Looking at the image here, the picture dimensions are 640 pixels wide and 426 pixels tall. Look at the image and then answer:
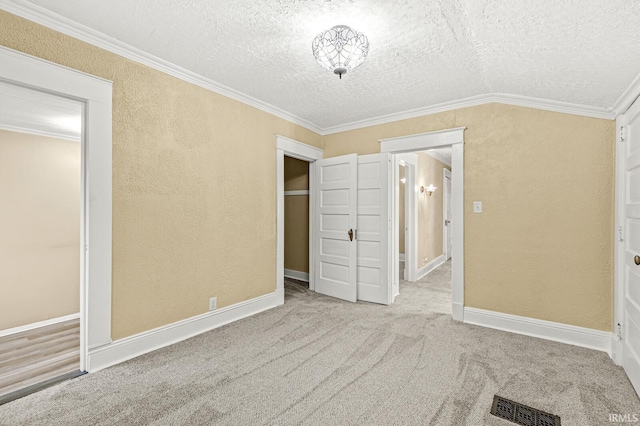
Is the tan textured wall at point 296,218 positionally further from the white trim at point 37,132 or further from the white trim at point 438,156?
the white trim at point 37,132

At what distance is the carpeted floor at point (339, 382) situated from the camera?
1.74 m

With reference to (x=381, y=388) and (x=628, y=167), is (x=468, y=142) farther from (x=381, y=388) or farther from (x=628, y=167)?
(x=381, y=388)

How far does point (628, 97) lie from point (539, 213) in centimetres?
114

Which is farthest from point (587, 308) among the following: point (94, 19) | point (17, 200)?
point (17, 200)

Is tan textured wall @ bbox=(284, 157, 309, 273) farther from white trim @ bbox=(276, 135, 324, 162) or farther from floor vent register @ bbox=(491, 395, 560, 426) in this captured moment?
floor vent register @ bbox=(491, 395, 560, 426)

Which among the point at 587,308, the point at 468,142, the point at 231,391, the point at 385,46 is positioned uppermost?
the point at 385,46

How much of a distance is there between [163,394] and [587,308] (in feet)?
11.9

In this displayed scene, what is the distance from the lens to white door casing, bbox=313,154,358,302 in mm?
4023

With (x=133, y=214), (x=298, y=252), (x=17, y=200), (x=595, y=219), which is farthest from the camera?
(x=298, y=252)

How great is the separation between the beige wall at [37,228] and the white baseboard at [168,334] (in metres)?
1.87

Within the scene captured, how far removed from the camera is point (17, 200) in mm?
3246

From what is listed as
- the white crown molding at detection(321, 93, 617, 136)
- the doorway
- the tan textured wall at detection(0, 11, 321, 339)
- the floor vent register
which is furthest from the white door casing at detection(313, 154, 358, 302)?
the doorway

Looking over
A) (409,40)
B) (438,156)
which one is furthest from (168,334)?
(438,156)

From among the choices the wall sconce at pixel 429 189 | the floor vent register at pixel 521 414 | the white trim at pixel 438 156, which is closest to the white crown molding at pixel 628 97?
the floor vent register at pixel 521 414
